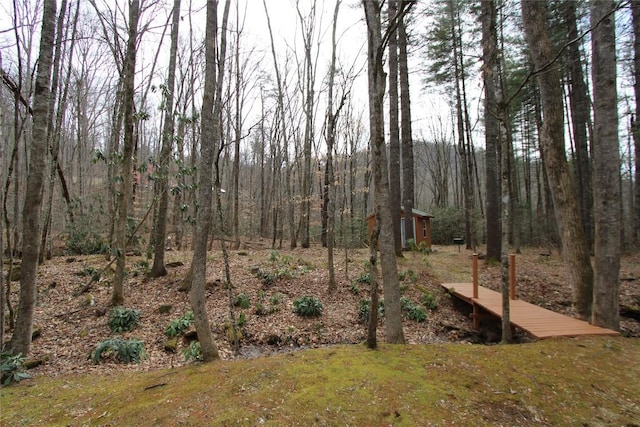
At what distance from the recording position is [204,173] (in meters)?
3.02

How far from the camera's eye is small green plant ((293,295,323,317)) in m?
6.29

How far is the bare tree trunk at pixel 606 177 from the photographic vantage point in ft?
13.6

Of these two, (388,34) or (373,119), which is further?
A: (373,119)

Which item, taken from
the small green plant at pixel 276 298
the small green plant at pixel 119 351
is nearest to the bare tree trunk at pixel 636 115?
the small green plant at pixel 276 298

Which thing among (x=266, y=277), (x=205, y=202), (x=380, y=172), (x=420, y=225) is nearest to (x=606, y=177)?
(x=380, y=172)

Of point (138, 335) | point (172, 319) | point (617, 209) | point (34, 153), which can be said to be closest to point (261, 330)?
point (172, 319)

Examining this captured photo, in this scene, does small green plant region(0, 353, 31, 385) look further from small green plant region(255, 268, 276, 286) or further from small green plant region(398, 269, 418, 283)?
small green plant region(398, 269, 418, 283)

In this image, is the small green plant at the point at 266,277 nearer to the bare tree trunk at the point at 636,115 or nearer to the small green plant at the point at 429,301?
the small green plant at the point at 429,301

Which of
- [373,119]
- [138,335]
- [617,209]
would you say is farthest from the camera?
[138,335]

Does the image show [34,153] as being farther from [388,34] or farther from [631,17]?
[631,17]

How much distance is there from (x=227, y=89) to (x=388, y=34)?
8271 mm

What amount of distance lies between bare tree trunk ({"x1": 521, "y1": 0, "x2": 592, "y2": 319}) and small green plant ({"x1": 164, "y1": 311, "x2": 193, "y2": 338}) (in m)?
6.24

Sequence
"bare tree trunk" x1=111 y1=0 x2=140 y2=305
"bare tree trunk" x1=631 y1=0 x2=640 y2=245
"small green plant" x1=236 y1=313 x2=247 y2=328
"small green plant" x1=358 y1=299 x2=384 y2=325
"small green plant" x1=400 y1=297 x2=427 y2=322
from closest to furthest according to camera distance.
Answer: "bare tree trunk" x1=111 y1=0 x2=140 y2=305 < "small green plant" x1=236 y1=313 x2=247 y2=328 < "small green plant" x1=358 y1=299 x2=384 y2=325 < "small green plant" x1=400 y1=297 x2=427 y2=322 < "bare tree trunk" x1=631 y1=0 x2=640 y2=245

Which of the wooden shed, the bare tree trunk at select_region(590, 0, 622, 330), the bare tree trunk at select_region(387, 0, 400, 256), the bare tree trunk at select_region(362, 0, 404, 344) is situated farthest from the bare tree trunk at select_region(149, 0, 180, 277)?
the wooden shed
